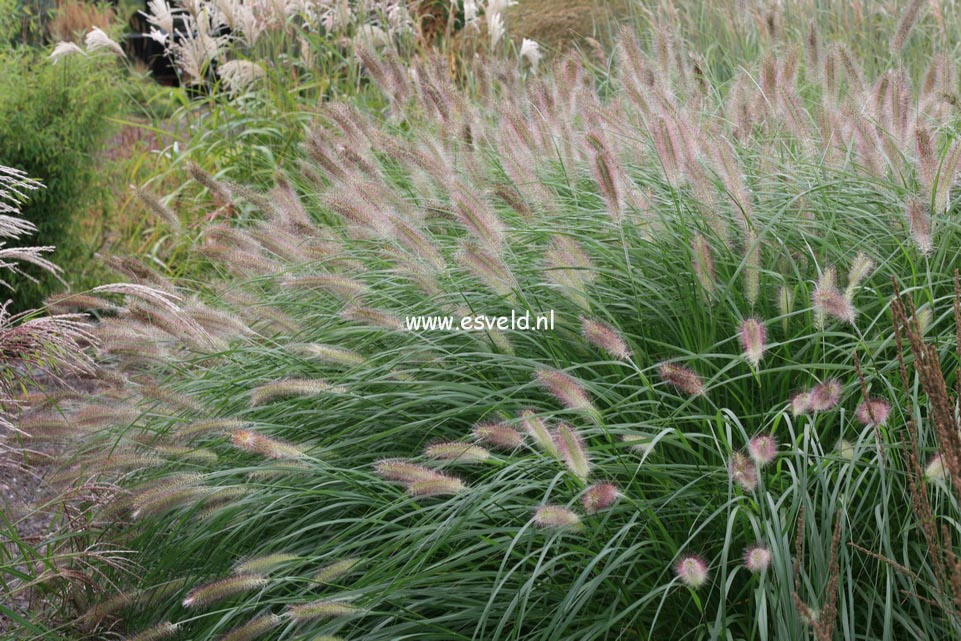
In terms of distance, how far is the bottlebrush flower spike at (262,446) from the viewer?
2.09m

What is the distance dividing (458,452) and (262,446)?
0.41m

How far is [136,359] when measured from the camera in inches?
117

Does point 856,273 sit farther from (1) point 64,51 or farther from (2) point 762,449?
(1) point 64,51

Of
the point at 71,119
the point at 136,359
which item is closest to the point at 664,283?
the point at 136,359

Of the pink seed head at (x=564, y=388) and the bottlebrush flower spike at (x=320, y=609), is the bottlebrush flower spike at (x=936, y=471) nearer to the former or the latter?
the pink seed head at (x=564, y=388)

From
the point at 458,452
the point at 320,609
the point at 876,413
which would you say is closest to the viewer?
the point at 876,413

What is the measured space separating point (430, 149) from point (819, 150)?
1178 mm

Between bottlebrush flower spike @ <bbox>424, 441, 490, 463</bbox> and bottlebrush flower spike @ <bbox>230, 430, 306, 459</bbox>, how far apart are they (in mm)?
304

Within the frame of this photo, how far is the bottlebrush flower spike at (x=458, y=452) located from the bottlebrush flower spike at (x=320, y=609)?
33cm

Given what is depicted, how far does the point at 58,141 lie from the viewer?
5.57 meters

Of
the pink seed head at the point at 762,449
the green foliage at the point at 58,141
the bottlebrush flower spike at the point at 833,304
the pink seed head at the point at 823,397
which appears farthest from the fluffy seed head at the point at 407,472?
the green foliage at the point at 58,141

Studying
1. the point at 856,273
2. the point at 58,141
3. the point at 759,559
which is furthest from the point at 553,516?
the point at 58,141

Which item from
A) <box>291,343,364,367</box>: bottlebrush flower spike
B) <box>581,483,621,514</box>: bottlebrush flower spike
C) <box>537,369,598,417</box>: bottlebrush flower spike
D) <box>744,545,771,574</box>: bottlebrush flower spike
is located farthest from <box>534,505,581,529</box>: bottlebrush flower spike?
<box>291,343,364,367</box>: bottlebrush flower spike

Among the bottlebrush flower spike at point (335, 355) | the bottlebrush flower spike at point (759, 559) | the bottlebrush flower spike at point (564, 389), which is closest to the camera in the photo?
the bottlebrush flower spike at point (759, 559)
